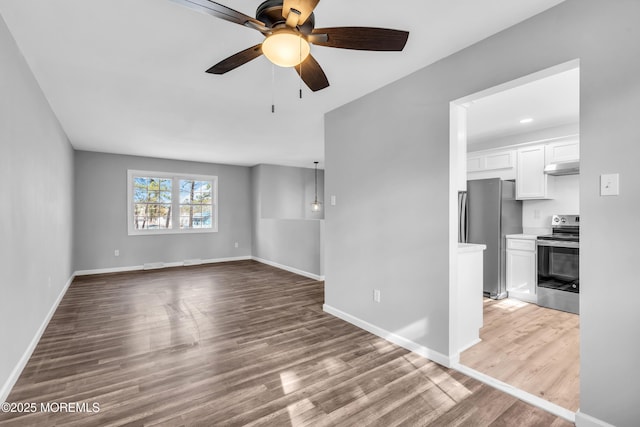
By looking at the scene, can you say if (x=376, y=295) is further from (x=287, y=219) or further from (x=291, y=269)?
(x=287, y=219)

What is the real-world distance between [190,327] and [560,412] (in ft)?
10.7

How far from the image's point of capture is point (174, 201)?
278 inches

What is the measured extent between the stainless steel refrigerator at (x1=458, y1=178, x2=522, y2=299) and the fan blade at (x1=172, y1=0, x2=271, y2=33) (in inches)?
158

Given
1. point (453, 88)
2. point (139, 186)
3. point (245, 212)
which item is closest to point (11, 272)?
point (453, 88)

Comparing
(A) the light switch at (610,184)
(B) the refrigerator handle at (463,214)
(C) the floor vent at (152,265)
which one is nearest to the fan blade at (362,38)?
(A) the light switch at (610,184)

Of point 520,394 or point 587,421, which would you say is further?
point 520,394

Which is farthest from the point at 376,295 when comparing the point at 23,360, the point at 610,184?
the point at 23,360

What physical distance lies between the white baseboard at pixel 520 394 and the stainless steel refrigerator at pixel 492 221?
2.37m

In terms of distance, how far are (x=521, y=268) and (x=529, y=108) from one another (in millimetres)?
2178

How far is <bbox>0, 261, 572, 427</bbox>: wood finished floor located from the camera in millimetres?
1812

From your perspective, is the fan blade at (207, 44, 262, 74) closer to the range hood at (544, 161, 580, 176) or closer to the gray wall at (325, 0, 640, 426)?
the gray wall at (325, 0, 640, 426)

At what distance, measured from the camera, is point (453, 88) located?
2332 mm

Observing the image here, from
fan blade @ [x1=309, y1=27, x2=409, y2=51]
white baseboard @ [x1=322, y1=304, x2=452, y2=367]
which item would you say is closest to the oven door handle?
white baseboard @ [x1=322, y1=304, x2=452, y2=367]

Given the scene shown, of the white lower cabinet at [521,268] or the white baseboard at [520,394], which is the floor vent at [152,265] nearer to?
the white baseboard at [520,394]
